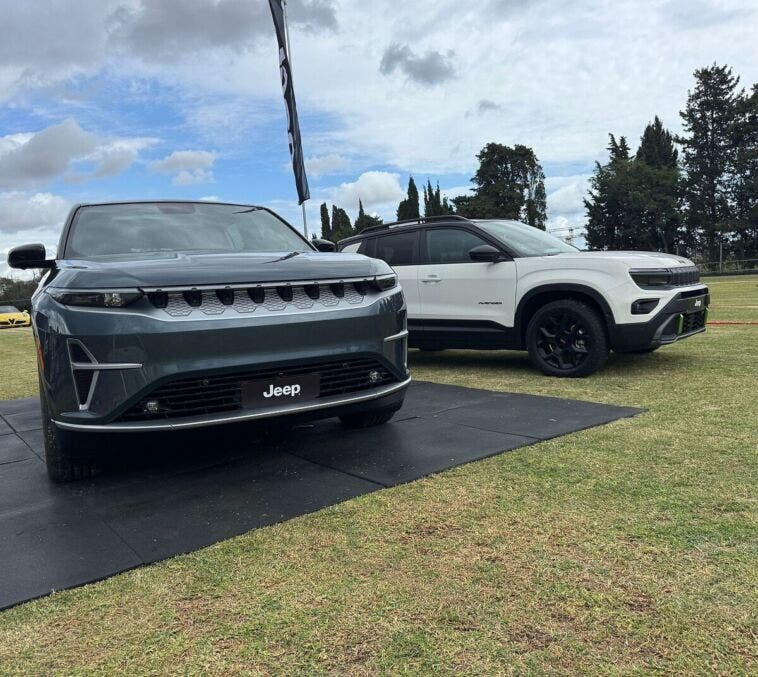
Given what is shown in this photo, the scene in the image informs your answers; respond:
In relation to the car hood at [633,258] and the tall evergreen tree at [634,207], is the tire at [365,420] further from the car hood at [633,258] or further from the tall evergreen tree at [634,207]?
the tall evergreen tree at [634,207]

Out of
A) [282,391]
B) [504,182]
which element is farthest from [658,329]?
[504,182]

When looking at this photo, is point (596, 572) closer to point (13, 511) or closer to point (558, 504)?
point (558, 504)

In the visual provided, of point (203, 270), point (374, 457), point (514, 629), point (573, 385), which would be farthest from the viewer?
point (573, 385)

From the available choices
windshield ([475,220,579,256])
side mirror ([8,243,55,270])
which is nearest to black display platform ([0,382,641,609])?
side mirror ([8,243,55,270])

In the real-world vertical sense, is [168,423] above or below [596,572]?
above

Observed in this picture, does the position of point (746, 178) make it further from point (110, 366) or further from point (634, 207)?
point (110, 366)

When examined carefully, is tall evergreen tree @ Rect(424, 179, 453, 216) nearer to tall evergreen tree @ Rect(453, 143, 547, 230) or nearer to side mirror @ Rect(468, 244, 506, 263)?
tall evergreen tree @ Rect(453, 143, 547, 230)

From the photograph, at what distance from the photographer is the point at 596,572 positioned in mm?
2166

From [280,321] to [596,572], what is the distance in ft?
5.71

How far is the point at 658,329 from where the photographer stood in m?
5.63

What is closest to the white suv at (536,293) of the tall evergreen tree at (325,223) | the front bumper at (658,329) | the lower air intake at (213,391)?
the front bumper at (658,329)

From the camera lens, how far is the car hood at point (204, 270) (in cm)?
287

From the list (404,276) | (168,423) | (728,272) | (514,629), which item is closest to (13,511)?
(168,423)

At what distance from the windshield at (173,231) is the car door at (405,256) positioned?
2.58 meters
